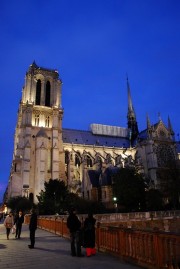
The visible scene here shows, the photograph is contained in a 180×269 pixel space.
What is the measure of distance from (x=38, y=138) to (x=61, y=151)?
23.3 ft

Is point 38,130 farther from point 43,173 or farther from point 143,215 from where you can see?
point 143,215

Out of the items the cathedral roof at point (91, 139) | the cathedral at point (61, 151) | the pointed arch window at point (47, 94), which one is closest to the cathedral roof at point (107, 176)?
the cathedral at point (61, 151)

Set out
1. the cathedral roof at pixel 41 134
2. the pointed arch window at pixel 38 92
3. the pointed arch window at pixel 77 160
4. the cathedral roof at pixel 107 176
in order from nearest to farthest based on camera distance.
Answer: the cathedral roof at pixel 107 176, the cathedral roof at pixel 41 134, the pointed arch window at pixel 77 160, the pointed arch window at pixel 38 92

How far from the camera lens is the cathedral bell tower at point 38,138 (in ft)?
196

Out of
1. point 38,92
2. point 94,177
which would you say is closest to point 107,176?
point 94,177

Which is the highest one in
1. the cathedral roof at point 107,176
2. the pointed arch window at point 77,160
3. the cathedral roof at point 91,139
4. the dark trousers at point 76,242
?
the cathedral roof at point 91,139

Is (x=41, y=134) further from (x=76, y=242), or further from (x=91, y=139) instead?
(x=76, y=242)

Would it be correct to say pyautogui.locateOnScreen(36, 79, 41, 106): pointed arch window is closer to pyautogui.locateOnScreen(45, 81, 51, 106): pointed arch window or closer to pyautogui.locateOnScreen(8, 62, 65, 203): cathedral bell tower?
pyautogui.locateOnScreen(8, 62, 65, 203): cathedral bell tower

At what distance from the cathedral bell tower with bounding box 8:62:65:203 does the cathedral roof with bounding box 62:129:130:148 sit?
11181 millimetres

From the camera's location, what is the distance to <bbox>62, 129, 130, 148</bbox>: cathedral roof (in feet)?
258

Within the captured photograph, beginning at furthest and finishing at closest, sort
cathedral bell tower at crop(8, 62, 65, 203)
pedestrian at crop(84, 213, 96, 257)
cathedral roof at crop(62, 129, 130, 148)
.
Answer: cathedral roof at crop(62, 129, 130, 148) < cathedral bell tower at crop(8, 62, 65, 203) < pedestrian at crop(84, 213, 96, 257)

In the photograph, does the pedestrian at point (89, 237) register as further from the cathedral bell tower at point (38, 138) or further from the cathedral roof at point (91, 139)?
the cathedral roof at point (91, 139)

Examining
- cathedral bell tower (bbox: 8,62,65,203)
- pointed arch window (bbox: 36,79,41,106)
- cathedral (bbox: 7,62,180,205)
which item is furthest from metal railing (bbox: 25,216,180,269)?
pointed arch window (bbox: 36,79,41,106)

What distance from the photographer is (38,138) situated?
62719 mm
